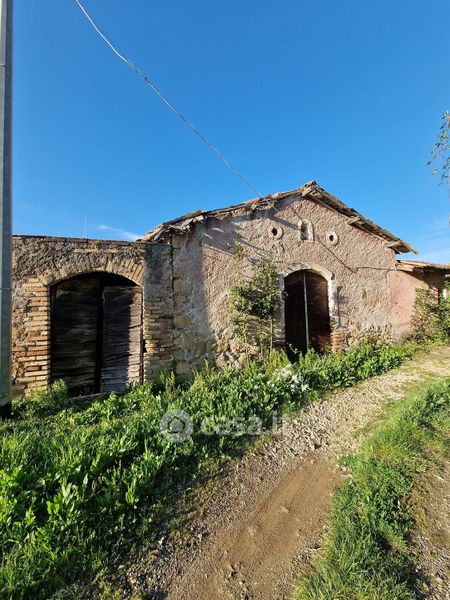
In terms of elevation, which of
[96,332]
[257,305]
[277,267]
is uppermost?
[277,267]

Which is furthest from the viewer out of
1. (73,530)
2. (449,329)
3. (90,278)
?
(449,329)

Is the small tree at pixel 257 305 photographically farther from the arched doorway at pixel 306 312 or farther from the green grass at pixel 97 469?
the green grass at pixel 97 469

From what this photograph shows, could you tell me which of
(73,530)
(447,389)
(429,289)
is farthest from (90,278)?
(429,289)

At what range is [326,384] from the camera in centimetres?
519

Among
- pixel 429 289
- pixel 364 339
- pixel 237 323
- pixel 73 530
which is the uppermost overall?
pixel 429 289

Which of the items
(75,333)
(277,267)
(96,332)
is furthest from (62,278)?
(277,267)

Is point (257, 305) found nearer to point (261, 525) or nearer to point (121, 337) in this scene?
point (121, 337)

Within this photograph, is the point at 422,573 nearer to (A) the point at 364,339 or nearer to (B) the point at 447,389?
(B) the point at 447,389

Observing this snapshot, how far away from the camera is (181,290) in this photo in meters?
5.61

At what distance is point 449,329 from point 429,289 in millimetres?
1348

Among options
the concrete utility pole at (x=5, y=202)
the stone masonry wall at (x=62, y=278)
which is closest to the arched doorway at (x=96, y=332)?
the stone masonry wall at (x=62, y=278)

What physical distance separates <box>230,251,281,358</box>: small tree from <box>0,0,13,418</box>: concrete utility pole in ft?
12.6

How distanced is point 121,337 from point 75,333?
2.56 ft

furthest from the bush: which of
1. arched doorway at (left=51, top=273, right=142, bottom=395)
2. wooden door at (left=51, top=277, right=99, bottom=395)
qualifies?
wooden door at (left=51, top=277, right=99, bottom=395)
